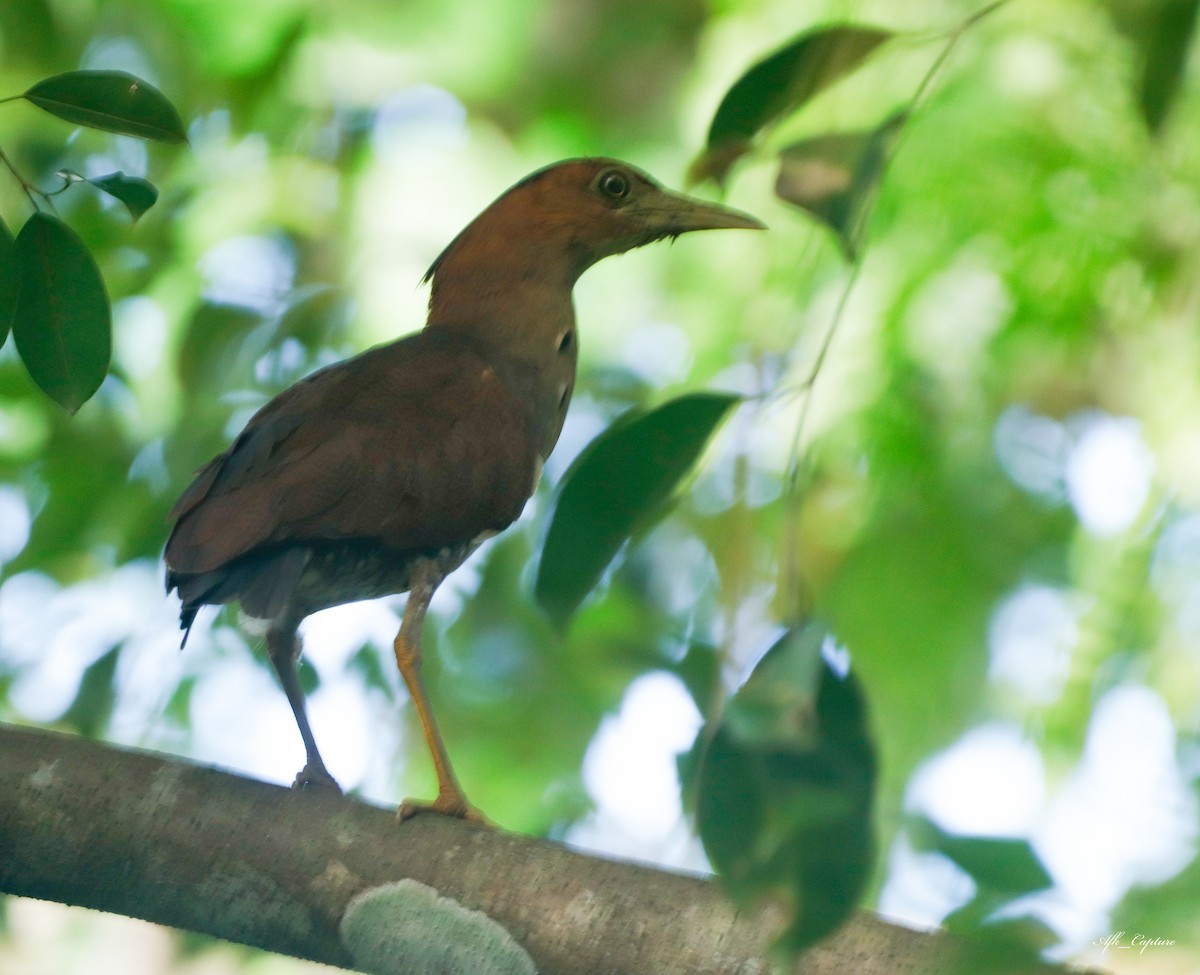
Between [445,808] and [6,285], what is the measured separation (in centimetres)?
113

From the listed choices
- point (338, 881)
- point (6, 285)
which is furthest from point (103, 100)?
point (338, 881)

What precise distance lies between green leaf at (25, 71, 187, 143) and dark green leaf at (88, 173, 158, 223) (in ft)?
0.24

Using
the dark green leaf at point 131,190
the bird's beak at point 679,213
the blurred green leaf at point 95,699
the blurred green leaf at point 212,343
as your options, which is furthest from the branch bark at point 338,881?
the blurred green leaf at point 212,343

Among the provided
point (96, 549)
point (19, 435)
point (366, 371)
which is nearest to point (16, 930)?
point (96, 549)

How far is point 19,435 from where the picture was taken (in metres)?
4.09

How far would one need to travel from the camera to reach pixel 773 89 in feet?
6.34

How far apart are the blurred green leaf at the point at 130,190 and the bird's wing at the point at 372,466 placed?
25.6 inches

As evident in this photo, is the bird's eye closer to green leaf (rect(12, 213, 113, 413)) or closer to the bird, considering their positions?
the bird

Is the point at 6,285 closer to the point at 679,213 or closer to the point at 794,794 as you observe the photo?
the point at 794,794

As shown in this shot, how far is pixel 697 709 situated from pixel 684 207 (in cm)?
142

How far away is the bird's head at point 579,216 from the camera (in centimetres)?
325

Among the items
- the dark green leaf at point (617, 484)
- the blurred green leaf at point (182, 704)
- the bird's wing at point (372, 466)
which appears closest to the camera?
the dark green leaf at point (617, 484)

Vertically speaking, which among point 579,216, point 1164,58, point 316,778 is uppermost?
point 1164,58

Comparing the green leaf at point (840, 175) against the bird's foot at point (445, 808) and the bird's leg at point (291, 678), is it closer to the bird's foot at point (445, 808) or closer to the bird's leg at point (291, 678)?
the bird's foot at point (445, 808)
